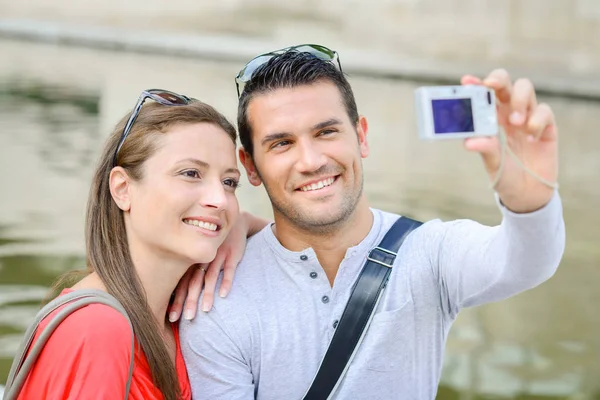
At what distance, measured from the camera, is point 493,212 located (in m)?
10.2

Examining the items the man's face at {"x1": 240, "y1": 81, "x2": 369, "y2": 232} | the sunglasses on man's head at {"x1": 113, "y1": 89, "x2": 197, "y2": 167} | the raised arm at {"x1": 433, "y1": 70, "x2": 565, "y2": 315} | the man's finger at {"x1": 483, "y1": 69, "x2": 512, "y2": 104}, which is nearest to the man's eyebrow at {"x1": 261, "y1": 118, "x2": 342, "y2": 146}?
the man's face at {"x1": 240, "y1": 81, "x2": 369, "y2": 232}

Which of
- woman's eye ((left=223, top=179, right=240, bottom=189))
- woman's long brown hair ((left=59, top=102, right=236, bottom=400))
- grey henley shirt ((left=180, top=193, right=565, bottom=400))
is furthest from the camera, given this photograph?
woman's eye ((left=223, top=179, right=240, bottom=189))

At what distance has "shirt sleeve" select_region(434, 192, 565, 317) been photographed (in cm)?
201

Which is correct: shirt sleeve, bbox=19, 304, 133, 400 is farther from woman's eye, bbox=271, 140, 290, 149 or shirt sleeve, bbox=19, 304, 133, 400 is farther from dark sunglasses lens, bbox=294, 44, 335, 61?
dark sunglasses lens, bbox=294, 44, 335, 61

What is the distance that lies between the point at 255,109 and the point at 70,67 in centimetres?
2781

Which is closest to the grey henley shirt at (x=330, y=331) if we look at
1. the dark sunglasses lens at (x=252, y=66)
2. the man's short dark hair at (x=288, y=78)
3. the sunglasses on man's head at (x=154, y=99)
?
the man's short dark hair at (x=288, y=78)

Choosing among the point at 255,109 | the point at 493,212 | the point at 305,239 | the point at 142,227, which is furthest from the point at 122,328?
the point at 493,212

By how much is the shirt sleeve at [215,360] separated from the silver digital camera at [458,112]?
3.71 ft

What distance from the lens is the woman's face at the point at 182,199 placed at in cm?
263

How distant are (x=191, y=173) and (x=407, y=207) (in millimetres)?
7364

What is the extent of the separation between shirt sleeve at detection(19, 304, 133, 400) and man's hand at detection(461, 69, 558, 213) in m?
1.17

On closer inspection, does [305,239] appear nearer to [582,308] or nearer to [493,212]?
[582,308]

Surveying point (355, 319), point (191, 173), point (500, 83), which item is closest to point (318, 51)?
point (191, 173)

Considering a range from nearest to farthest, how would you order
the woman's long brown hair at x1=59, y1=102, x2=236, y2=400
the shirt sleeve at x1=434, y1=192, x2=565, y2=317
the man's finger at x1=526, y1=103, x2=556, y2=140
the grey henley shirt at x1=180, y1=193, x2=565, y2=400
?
the man's finger at x1=526, y1=103, x2=556, y2=140 < the shirt sleeve at x1=434, y1=192, x2=565, y2=317 < the woman's long brown hair at x1=59, y1=102, x2=236, y2=400 < the grey henley shirt at x1=180, y1=193, x2=565, y2=400
